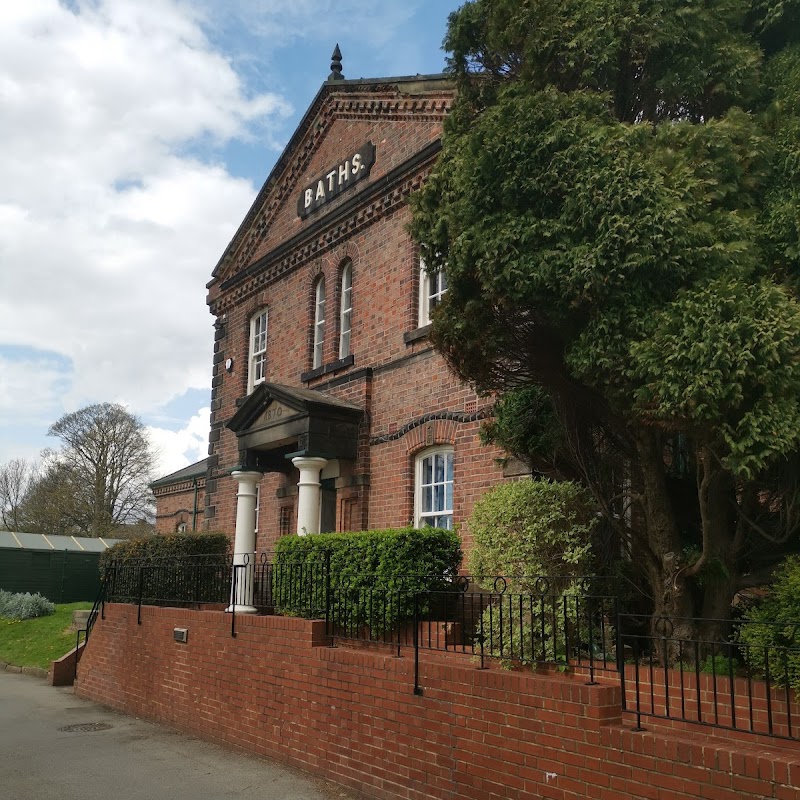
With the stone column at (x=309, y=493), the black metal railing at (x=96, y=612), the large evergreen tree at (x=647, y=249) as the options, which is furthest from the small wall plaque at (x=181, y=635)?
the large evergreen tree at (x=647, y=249)

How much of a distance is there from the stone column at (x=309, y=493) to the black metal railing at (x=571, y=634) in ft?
4.11

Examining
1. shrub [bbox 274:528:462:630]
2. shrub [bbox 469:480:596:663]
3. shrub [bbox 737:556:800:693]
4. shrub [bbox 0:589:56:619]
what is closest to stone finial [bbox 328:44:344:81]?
shrub [bbox 274:528:462:630]

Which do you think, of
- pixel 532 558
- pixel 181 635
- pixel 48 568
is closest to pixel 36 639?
pixel 48 568

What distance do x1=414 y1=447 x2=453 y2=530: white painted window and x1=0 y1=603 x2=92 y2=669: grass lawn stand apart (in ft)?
29.7

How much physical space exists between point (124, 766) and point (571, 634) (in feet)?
16.9

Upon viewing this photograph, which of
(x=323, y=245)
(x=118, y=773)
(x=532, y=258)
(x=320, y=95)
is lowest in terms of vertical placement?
(x=118, y=773)

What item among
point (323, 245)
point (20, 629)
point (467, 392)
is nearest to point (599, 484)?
point (467, 392)

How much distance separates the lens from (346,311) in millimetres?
15695

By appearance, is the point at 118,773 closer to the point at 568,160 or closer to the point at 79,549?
the point at 568,160

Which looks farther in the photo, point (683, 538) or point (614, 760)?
point (683, 538)

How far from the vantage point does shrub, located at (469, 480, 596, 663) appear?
7.38 meters

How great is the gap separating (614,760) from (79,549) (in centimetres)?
2614

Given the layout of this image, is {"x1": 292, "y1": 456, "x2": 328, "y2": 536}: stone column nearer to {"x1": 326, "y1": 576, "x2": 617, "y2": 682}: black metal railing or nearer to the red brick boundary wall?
the red brick boundary wall

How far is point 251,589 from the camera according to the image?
11445 millimetres
